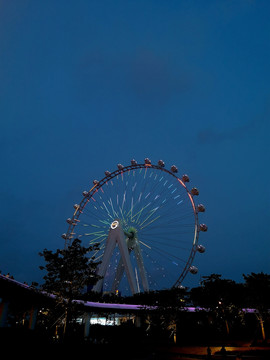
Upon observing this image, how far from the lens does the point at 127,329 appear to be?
115 ft

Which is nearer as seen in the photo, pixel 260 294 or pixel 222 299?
pixel 260 294

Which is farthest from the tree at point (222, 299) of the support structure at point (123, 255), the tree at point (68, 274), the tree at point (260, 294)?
the tree at point (68, 274)

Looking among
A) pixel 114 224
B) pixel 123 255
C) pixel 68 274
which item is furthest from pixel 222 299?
pixel 68 274

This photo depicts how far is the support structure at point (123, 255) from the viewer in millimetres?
36394

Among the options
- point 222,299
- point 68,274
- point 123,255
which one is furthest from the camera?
point 123,255

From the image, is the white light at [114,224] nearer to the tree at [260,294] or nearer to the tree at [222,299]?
the tree at [222,299]

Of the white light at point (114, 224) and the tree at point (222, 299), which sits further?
the white light at point (114, 224)

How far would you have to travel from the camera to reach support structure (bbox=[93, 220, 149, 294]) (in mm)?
36394

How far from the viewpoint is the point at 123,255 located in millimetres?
36875

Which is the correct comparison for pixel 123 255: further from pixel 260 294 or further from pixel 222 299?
pixel 260 294

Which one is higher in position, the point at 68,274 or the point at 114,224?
the point at 114,224

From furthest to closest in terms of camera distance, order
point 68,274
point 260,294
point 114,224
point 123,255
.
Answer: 1. point 114,224
2. point 123,255
3. point 260,294
4. point 68,274

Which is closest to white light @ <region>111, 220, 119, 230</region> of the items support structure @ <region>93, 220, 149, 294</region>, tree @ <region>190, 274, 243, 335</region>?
support structure @ <region>93, 220, 149, 294</region>

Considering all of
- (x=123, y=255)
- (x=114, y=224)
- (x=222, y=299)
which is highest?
(x=114, y=224)
